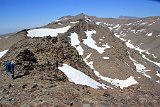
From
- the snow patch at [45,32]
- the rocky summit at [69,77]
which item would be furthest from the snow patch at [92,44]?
the snow patch at [45,32]

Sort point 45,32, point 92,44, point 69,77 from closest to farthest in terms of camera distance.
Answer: point 69,77 < point 92,44 < point 45,32

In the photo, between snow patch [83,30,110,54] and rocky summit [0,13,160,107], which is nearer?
rocky summit [0,13,160,107]

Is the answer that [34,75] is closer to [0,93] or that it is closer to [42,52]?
[0,93]

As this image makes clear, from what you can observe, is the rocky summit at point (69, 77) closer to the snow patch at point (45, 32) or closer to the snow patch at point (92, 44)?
the snow patch at point (92, 44)

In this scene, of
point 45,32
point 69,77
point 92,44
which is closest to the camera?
point 69,77

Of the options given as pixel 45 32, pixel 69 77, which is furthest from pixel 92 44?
pixel 69 77

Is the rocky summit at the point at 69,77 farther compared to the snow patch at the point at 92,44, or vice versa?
the snow patch at the point at 92,44

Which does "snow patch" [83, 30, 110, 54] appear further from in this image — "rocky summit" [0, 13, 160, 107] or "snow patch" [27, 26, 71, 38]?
"snow patch" [27, 26, 71, 38]

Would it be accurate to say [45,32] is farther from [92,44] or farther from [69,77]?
[69,77]

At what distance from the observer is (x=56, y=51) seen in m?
37.4

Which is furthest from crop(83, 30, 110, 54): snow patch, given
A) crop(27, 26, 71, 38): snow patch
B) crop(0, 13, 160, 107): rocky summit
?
crop(27, 26, 71, 38): snow patch

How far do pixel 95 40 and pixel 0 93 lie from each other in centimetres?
6071

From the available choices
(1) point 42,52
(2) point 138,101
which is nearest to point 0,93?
(2) point 138,101

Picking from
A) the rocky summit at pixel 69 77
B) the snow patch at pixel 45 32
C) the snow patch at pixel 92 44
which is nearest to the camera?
the rocky summit at pixel 69 77
